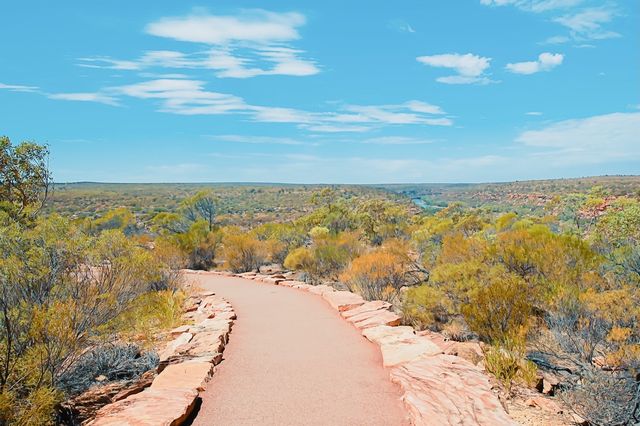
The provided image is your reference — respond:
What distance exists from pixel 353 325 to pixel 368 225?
21141mm

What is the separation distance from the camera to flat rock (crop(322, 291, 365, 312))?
41.9 feet

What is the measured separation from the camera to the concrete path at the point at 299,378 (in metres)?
5.94

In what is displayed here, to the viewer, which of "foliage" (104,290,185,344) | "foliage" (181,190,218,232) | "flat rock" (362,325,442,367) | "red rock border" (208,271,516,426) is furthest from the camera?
"foliage" (181,190,218,232)

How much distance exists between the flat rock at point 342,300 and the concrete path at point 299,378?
52 centimetres

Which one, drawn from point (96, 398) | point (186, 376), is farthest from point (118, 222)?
point (186, 376)

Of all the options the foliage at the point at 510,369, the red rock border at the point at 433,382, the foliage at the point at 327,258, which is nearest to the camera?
the red rock border at the point at 433,382

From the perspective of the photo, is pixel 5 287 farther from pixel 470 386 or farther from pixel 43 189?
pixel 43 189

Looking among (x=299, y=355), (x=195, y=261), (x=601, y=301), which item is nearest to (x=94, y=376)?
(x=299, y=355)

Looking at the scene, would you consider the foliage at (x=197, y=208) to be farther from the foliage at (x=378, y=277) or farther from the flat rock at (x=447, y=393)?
the flat rock at (x=447, y=393)

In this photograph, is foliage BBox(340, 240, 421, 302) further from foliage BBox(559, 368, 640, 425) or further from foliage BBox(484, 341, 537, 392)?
foliage BBox(559, 368, 640, 425)

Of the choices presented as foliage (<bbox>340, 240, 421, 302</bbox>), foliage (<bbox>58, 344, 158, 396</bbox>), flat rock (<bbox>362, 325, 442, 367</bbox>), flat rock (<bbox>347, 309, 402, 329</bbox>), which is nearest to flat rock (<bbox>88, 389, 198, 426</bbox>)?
foliage (<bbox>58, 344, 158, 396</bbox>)

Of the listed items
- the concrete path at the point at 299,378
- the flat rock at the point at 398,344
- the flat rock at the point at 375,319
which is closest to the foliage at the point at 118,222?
the concrete path at the point at 299,378

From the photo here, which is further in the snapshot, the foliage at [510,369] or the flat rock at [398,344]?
the flat rock at [398,344]

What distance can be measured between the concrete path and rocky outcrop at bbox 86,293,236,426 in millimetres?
214
